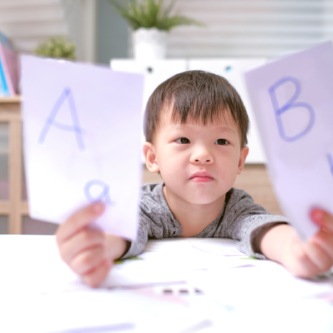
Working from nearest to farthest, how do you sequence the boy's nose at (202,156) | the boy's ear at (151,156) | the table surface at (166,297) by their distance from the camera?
the table surface at (166,297), the boy's nose at (202,156), the boy's ear at (151,156)

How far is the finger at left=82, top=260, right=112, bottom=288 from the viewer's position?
0.45m

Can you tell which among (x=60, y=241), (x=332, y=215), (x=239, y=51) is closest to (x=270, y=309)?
(x=332, y=215)

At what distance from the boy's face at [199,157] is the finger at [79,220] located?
287mm

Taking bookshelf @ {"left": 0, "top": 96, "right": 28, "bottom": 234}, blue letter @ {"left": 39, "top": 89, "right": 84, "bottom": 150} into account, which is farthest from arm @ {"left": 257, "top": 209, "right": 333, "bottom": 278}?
bookshelf @ {"left": 0, "top": 96, "right": 28, "bottom": 234}

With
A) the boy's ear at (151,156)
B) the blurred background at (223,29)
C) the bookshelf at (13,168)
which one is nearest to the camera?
the boy's ear at (151,156)

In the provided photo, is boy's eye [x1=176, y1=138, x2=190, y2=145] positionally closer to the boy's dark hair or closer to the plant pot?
the boy's dark hair

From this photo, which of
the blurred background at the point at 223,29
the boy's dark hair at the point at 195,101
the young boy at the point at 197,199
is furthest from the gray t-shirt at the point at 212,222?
the blurred background at the point at 223,29

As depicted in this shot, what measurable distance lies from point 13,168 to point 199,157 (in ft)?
3.89

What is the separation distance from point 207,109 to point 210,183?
0.44ft

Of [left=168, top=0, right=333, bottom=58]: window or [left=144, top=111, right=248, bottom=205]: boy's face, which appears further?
[left=168, top=0, right=333, bottom=58]: window

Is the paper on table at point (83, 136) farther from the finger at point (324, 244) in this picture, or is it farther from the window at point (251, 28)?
the window at point (251, 28)

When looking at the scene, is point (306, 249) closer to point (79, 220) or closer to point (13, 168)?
point (79, 220)

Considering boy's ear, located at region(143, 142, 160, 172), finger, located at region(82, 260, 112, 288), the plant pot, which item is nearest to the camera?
finger, located at region(82, 260, 112, 288)

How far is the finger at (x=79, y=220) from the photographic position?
0.41 metres
